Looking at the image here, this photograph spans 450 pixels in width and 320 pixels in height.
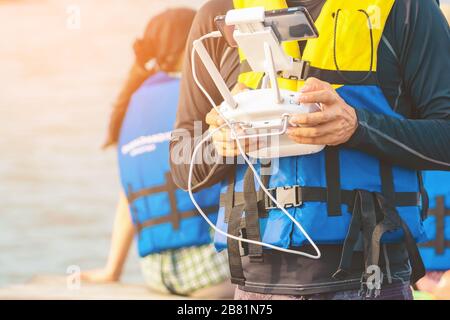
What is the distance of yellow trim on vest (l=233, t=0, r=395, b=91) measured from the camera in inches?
77.4

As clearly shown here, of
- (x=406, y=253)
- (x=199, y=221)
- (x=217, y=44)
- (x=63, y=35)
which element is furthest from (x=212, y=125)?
(x=63, y=35)

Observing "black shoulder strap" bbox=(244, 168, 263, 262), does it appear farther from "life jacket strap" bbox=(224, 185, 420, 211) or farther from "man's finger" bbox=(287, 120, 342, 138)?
"man's finger" bbox=(287, 120, 342, 138)

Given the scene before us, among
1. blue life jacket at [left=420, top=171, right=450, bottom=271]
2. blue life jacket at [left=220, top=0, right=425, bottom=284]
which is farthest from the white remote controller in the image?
blue life jacket at [left=420, top=171, right=450, bottom=271]

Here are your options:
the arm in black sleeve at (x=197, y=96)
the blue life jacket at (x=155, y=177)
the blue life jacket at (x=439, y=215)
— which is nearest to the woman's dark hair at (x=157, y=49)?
the blue life jacket at (x=155, y=177)

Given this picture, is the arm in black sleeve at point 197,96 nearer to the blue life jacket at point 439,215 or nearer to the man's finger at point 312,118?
the man's finger at point 312,118

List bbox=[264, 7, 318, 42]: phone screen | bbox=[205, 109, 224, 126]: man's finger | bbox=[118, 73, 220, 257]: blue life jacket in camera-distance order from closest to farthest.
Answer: bbox=[264, 7, 318, 42]: phone screen, bbox=[205, 109, 224, 126]: man's finger, bbox=[118, 73, 220, 257]: blue life jacket

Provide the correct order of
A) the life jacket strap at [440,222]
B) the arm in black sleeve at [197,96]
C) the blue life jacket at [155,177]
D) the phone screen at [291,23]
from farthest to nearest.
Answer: the blue life jacket at [155,177] < the life jacket strap at [440,222] < the arm in black sleeve at [197,96] < the phone screen at [291,23]

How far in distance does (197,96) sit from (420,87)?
487 millimetres

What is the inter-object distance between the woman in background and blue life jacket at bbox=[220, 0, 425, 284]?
6.17 feet

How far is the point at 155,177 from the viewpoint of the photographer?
4129 millimetres

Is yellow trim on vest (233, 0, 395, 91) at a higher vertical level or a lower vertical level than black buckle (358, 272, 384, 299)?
higher

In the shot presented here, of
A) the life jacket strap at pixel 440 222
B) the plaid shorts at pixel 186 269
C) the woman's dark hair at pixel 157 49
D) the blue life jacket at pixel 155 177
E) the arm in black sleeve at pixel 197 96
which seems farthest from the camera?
the woman's dark hair at pixel 157 49

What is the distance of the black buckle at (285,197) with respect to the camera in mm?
1928

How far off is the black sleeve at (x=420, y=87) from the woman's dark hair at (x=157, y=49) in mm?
2399
